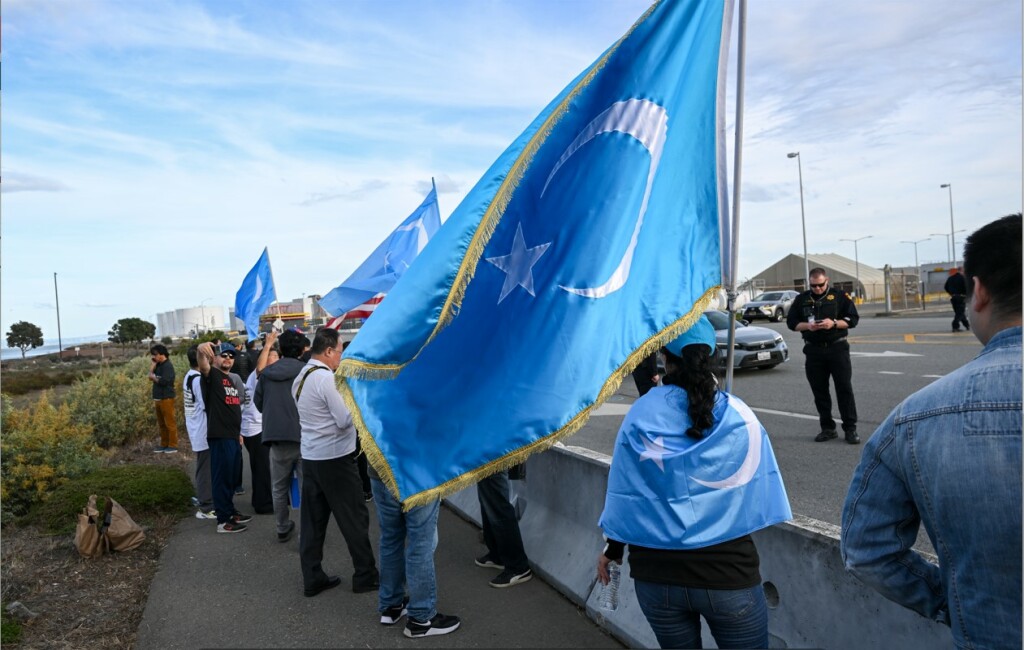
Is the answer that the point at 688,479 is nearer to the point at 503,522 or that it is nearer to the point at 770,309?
the point at 503,522

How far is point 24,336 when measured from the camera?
5534cm

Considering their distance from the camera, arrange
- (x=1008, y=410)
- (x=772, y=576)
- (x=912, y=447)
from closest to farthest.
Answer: (x=1008, y=410), (x=912, y=447), (x=772, y=576)

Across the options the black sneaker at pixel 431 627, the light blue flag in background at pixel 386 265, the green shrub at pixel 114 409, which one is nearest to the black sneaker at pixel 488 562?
the black sneaker at pixel 431 627

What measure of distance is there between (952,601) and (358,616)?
4196mm

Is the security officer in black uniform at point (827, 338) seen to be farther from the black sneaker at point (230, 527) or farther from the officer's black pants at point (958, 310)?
the officer's black pants at point (958, 310)

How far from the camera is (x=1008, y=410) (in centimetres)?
161

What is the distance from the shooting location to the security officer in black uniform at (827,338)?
8.20 meters

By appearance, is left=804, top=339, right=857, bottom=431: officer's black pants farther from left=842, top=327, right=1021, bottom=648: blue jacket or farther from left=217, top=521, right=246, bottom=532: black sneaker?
left=842, top=327, right=1021, bottom=648: blue jacket

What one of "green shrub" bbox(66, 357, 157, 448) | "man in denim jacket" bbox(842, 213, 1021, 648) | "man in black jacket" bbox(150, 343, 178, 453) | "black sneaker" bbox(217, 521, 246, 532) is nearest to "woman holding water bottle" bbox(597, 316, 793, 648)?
"man in denim jacket" bbox(842, 213, 1021, 648)

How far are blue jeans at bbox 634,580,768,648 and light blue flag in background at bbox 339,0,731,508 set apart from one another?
75 centimetres

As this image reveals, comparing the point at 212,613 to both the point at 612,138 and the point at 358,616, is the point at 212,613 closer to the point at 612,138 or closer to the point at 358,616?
the point at 358,616

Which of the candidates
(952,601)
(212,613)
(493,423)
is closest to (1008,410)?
(952,601)

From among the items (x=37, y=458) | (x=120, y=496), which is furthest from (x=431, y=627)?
(x=37, y=458)

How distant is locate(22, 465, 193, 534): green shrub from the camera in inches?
309
